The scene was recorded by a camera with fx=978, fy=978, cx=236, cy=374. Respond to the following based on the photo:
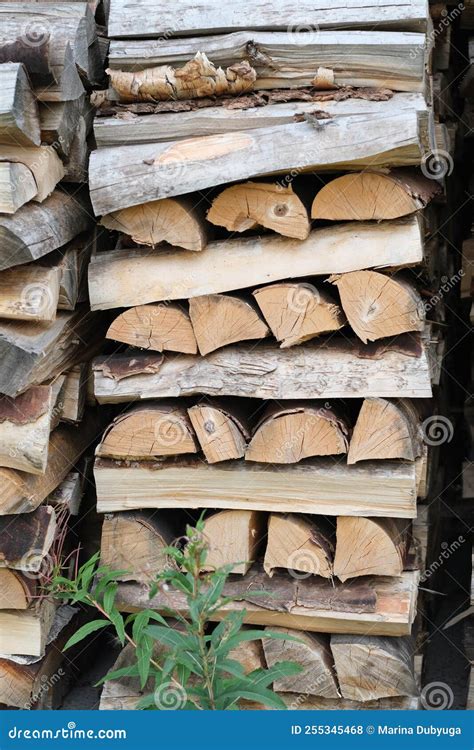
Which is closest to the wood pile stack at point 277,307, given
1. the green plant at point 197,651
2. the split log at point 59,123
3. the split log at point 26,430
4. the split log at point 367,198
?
the split log at point 367,198

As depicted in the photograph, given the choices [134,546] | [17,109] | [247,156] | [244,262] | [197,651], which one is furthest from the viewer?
[134,546]

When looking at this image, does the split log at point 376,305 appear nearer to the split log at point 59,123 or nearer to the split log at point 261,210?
the split log at point 261,210

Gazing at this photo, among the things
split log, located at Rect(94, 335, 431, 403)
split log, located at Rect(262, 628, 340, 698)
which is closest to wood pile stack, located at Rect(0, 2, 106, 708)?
split log, located at Rect(94, 335, 431, 403)

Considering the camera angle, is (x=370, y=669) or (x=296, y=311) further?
(x=370, y=669)

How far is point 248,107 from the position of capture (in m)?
2.99

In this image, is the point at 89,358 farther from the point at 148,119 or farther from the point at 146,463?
the point at 148,119

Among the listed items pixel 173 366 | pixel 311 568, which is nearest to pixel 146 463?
pixel 173 366

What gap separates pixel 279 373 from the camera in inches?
118

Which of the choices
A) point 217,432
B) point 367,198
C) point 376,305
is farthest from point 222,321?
point 367,198

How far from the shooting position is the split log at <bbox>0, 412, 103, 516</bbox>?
9.88 feet

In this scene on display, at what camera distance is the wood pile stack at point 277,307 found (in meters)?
2.91

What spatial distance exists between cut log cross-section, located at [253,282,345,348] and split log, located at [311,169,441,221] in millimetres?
236

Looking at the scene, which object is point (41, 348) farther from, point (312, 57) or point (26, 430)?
A: point (312, 57)

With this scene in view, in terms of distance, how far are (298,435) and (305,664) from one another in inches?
29.3
